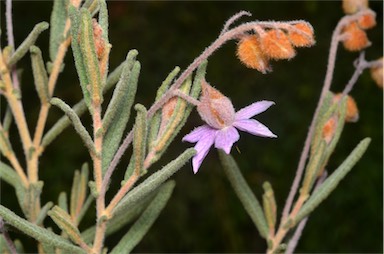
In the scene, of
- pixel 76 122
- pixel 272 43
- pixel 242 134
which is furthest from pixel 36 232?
pixel 242 134

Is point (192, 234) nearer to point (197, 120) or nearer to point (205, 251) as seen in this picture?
point (205, 251)

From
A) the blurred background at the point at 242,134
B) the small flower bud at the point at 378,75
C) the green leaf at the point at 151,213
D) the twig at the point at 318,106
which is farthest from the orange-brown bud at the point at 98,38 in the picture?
Answer: the blurred background at the point at 242,134

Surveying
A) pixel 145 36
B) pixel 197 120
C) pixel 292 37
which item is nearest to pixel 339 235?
pixel 197 120

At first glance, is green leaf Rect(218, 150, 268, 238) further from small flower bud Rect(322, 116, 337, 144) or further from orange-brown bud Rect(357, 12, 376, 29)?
orange-brown bud Rect(357, 12, 376, 29)

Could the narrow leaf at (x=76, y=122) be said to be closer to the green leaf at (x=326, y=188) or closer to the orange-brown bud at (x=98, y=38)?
the orange-brown bud at (x=98, y=38)

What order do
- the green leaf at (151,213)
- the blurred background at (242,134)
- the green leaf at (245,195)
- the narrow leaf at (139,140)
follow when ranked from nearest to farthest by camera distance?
the narrow leaf at (139,140) → the green leaf at (151,213) → the green leaf at (245,195) → the blurred background at (242,134)

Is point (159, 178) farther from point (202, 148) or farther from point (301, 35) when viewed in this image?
point (301, 35)
